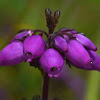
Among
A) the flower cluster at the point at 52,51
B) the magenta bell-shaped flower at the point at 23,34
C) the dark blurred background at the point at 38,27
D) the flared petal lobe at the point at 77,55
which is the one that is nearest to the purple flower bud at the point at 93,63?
the flower cluster at the point at 52,51

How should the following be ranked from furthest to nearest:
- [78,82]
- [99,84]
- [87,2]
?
1. [87,2]
2. [78,82]
3. [99,84]

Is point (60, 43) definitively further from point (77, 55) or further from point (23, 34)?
point (23, 34)

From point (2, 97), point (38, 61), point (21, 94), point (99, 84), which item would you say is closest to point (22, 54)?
point (38, 61)

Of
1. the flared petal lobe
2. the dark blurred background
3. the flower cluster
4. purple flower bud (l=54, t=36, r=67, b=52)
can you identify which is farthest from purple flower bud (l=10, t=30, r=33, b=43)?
the dark blurred background

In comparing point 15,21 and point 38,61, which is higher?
point 38,61

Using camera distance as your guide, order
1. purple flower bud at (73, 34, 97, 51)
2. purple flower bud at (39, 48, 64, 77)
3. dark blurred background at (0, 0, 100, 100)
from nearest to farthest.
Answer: purple flower bud at (39, 48, 64, 77) < purple flower bud at (73, 34, 97, 51) < dark blurred background at (0, 0, 100, 100)

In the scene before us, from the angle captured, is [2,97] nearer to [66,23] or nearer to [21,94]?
[21,94]

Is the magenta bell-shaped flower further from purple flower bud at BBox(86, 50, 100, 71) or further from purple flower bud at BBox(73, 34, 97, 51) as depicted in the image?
purple flower bud at BBox(86, 50, 100, 71)
